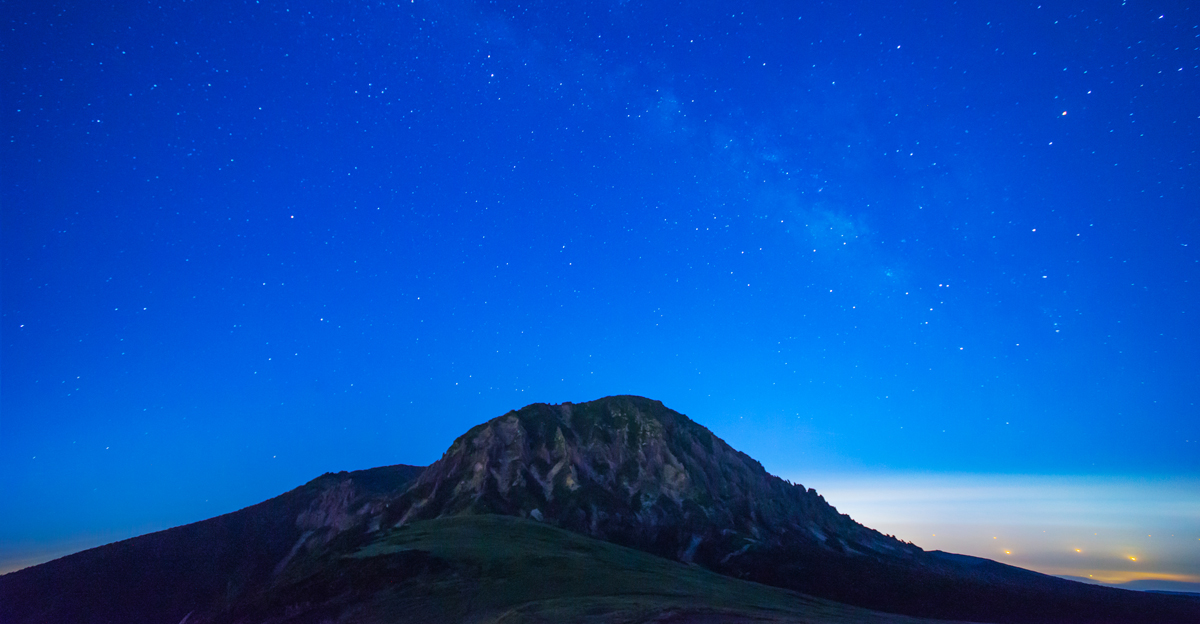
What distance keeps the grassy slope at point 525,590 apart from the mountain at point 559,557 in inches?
15.3

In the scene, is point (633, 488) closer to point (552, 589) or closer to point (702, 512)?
point (702, 512)

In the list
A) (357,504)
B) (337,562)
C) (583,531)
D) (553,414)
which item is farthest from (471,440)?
(337,562)

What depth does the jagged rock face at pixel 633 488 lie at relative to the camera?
476 feet

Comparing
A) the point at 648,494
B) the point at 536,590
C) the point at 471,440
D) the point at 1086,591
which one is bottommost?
the point at 1086,591

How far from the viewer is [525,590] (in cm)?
6925

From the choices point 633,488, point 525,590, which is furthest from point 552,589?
point 633,488

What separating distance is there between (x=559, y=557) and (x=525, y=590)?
19.6 meters

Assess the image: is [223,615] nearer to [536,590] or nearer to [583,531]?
[536,590]

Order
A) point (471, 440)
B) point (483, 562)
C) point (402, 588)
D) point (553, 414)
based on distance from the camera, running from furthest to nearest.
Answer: point (553, 414), point (471, 440), point (483, 562), point (402, 588)

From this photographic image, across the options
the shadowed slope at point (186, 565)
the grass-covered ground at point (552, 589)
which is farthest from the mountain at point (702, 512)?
the grass-covered ground at point (552, 589)

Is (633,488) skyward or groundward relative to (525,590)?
skyward

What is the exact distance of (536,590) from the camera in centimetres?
6938

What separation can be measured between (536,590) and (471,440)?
374 feet

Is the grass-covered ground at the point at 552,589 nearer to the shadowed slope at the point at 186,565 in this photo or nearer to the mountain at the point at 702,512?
the mountain at the point at 702,512
